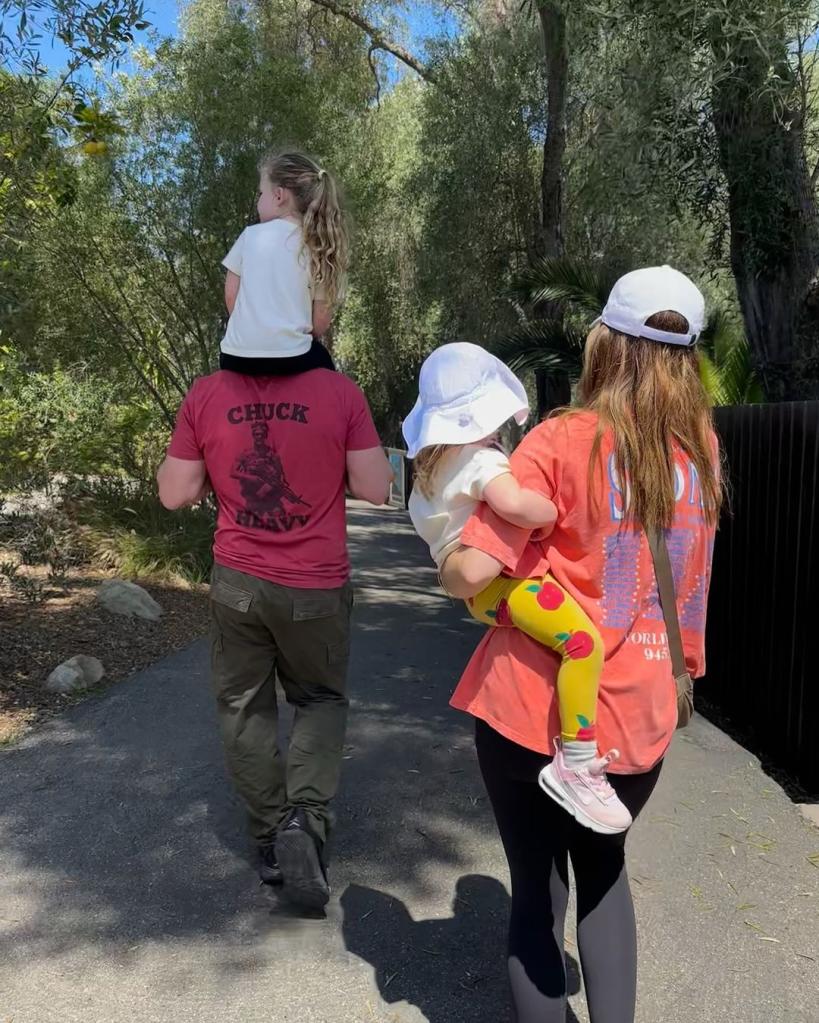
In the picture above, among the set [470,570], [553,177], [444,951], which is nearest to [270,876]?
[444,951]

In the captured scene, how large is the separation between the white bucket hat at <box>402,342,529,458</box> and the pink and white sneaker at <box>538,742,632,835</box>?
70cm

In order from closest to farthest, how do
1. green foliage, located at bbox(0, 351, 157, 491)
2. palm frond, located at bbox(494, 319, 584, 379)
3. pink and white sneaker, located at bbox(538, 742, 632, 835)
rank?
pink and white sneaker, located at bbox(538, 742, 632, 835)
palm frond, located at bbox(494, 319, 584, 379)
green foliage, located at bbox(0, 351, 157, 491)

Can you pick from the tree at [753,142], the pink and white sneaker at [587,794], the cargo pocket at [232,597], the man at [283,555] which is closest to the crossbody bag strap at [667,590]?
the pink and white sneaker at [587,794]

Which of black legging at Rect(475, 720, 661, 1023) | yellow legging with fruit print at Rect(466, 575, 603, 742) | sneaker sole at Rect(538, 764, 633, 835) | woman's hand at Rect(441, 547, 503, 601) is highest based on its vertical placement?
woman's hand at Rect(441, 547, 503, 601)

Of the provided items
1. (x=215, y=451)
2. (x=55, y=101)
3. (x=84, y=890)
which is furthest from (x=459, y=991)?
(x=55, y=101)

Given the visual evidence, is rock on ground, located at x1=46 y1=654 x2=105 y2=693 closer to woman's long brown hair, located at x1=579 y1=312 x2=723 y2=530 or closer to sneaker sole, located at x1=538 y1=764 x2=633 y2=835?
sneaker sole, located at x1=538 y1=764 x2=633 y2=835

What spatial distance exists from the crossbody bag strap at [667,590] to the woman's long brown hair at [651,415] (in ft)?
0.11

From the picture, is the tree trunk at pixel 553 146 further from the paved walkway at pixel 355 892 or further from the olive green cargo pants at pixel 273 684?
the olive green cargo pants at pixel 273 684

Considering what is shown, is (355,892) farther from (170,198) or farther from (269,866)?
(170,198)

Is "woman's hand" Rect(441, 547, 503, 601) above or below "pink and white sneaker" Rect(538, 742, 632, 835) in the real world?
above

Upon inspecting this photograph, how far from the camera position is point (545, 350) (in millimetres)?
8133

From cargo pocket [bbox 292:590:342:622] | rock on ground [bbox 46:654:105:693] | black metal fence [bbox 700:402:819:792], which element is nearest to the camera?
cargo pocket [bbox 292:590:342:622]

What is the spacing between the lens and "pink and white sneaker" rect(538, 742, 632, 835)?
1.79 metres

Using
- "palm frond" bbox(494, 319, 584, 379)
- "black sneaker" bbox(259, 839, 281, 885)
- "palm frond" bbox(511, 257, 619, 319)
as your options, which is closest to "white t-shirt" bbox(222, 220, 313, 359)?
"black sneaker" bbox(259, 839, 281, 885)
